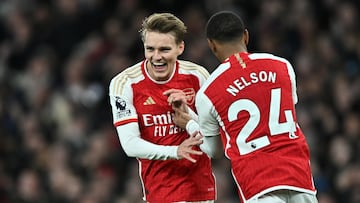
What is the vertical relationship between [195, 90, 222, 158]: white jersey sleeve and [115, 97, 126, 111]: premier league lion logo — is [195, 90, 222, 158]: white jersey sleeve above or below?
below

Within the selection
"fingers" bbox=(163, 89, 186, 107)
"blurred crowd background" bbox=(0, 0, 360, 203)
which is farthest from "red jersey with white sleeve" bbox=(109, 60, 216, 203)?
"blurred crowd background" bbox=(0, 0, 360, 203)

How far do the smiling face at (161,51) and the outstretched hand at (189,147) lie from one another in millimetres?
546

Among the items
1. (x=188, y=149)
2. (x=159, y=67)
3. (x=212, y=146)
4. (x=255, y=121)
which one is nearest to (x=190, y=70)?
(x=159, y=67)

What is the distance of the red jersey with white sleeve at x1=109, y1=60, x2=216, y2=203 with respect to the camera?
8.33 meters

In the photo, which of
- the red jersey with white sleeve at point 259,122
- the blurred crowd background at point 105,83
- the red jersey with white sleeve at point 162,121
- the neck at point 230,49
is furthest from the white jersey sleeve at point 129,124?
the blurred crowd background at point 105,83

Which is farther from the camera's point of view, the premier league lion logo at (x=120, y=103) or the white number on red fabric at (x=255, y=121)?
the premier league lion logo at (x=120, y=103)

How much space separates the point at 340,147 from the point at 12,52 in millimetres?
5849

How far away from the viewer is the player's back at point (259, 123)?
24.8 feet

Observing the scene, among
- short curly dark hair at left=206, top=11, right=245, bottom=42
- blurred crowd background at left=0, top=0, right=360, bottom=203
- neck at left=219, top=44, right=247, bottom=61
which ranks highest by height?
short curly dark hair at left=206, top=11, right=245, bottom=42

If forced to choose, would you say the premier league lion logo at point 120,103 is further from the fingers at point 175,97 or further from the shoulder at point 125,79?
the fingers at point 175,97

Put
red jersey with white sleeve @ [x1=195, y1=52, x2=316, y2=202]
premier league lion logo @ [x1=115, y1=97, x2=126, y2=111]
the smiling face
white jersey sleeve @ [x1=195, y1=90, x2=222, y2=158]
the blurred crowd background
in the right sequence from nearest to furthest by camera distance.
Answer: red jersey with white sleeve @ [x1=195, y1=52, x2=316, y2=202] < white jersey sleeve @ [x1=195, y1=90, x2=222, y2=158] < the smiling face < premier league lion logo @ [x1=115, y1=97, x2=126, y2=111] < the blurred crowd background

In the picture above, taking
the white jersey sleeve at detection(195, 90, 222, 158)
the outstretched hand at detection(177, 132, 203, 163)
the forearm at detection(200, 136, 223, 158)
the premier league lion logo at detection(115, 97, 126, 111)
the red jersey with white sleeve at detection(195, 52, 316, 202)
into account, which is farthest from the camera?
the premier league lion logo at detection(115, 97, 126, 111)

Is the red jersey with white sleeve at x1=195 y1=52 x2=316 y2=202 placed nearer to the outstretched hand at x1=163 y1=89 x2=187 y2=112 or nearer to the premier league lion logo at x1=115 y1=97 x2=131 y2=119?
the outstretched hand at x1=163 y1=89 x2=187 y2=112

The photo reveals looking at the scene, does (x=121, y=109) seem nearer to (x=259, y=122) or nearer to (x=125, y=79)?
(x=125, y=79)
